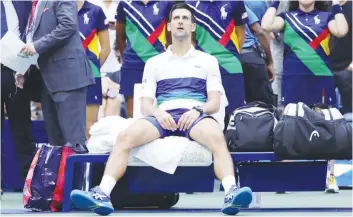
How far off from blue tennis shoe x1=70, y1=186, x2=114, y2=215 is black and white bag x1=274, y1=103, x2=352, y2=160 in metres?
1.23

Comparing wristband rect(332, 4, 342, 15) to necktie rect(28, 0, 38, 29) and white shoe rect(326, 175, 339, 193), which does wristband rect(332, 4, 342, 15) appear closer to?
white shoe rect(326, 175, 339, 193)

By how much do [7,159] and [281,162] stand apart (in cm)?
338

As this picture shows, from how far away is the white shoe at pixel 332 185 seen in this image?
9730 mm

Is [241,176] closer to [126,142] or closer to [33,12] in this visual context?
[126,142]

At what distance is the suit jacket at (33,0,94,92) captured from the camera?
834 cm

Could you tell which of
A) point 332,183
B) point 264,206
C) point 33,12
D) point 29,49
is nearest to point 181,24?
point 29,49

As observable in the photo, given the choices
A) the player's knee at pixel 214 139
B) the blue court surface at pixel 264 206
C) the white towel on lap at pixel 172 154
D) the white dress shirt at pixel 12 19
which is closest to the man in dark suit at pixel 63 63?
the white dress shirt at pixel 12 19

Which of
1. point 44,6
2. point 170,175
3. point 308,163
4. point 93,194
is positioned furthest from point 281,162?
point 44,6

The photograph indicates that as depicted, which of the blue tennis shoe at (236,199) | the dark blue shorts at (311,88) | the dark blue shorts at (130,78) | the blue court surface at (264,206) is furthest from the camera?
the dark blue shorts at (311,88)

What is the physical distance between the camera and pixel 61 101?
8.34 metres

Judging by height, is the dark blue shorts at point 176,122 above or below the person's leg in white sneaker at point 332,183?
above

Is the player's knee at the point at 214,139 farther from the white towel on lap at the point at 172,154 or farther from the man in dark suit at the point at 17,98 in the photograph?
the man in dark suit at the point at 17,98

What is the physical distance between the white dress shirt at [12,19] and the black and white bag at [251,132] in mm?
2319

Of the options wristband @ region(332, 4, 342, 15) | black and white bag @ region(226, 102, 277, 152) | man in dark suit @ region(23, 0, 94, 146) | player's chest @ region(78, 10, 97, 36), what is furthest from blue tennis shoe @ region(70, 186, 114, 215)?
wristband @ region(332, 4, 342, 15)
